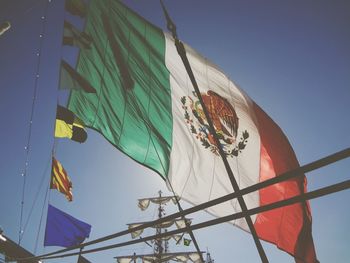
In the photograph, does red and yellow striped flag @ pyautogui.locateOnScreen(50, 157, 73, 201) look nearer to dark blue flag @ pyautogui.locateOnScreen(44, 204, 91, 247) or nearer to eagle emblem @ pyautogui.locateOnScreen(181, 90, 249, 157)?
dark blue flag @ pyautogui.locateOnScreen(44, 204, 91, 247)

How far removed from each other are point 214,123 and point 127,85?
1.47 m

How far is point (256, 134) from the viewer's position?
16.1 feet

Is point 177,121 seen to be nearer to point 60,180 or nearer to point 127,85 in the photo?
point 127,85

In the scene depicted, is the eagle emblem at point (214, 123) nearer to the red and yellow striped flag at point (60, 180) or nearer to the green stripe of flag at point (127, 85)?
the green stripe of flag at point (127, 85)

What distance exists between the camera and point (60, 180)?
6.71 m

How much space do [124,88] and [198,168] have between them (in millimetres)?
1638

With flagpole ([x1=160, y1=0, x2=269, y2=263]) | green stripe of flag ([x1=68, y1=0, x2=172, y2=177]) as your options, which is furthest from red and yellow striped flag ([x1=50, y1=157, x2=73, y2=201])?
flagpole ([x1=160, y1=0, x2=269, y2=263])

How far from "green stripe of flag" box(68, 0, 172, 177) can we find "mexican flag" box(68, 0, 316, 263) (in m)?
0.01

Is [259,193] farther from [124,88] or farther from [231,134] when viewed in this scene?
[124,88]

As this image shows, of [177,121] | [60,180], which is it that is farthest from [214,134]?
[60,180]

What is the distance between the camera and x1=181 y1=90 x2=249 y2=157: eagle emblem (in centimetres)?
449

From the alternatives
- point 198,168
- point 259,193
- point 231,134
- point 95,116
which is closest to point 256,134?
point 231,134

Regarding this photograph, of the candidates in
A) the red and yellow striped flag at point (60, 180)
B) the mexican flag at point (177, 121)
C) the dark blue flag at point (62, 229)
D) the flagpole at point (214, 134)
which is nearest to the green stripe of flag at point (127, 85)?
the mexican flag at point (177, 121)

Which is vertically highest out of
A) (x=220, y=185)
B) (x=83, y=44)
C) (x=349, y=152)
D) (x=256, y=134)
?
(x=83, y=44)
